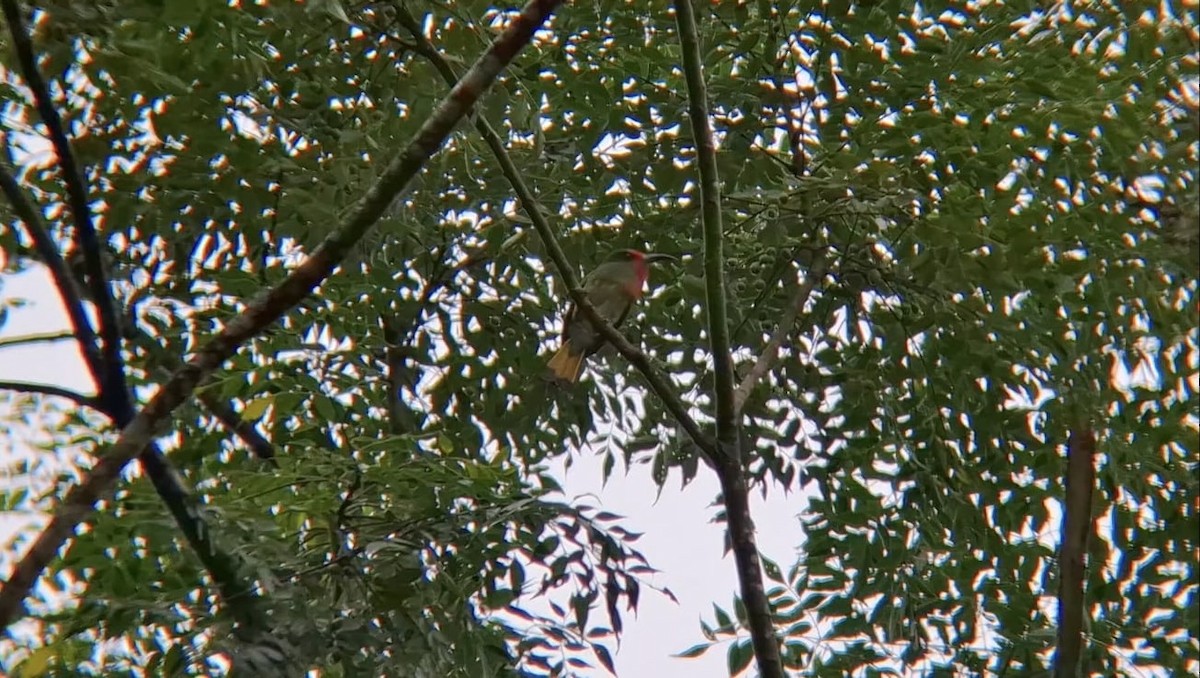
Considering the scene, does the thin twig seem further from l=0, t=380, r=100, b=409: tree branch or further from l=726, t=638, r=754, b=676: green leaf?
l=726, t=638, r=754, b=676: green leaf

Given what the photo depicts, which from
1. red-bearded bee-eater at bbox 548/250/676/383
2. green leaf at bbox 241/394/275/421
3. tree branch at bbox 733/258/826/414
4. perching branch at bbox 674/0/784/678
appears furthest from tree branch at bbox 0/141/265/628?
red-bearded bee-eater at bbox 548/250/676/383

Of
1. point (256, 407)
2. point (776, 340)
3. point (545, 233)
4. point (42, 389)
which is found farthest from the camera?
point (776, 340)

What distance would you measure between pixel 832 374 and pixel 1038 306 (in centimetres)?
71

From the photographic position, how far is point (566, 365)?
4.54 meters

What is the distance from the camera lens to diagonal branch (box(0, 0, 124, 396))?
254cm

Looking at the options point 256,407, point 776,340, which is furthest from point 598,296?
point 256,407

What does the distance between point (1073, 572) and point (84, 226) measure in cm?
230

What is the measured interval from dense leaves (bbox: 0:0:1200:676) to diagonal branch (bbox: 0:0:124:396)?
0.44 ft

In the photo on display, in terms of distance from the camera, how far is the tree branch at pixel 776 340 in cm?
335

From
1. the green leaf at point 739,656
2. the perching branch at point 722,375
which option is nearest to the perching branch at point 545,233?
the perching branch at point 722,375

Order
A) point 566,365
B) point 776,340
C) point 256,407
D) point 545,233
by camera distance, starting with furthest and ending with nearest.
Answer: point 566,365 → point 776,340 → point 256,407 → point 545,233

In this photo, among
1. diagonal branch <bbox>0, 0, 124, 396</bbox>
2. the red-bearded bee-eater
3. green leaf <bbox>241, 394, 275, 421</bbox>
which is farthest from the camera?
the red-bearded bee-eater

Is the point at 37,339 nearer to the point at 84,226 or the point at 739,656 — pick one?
the point at 84,226

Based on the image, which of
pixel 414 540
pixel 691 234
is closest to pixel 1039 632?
pixel 691 234
